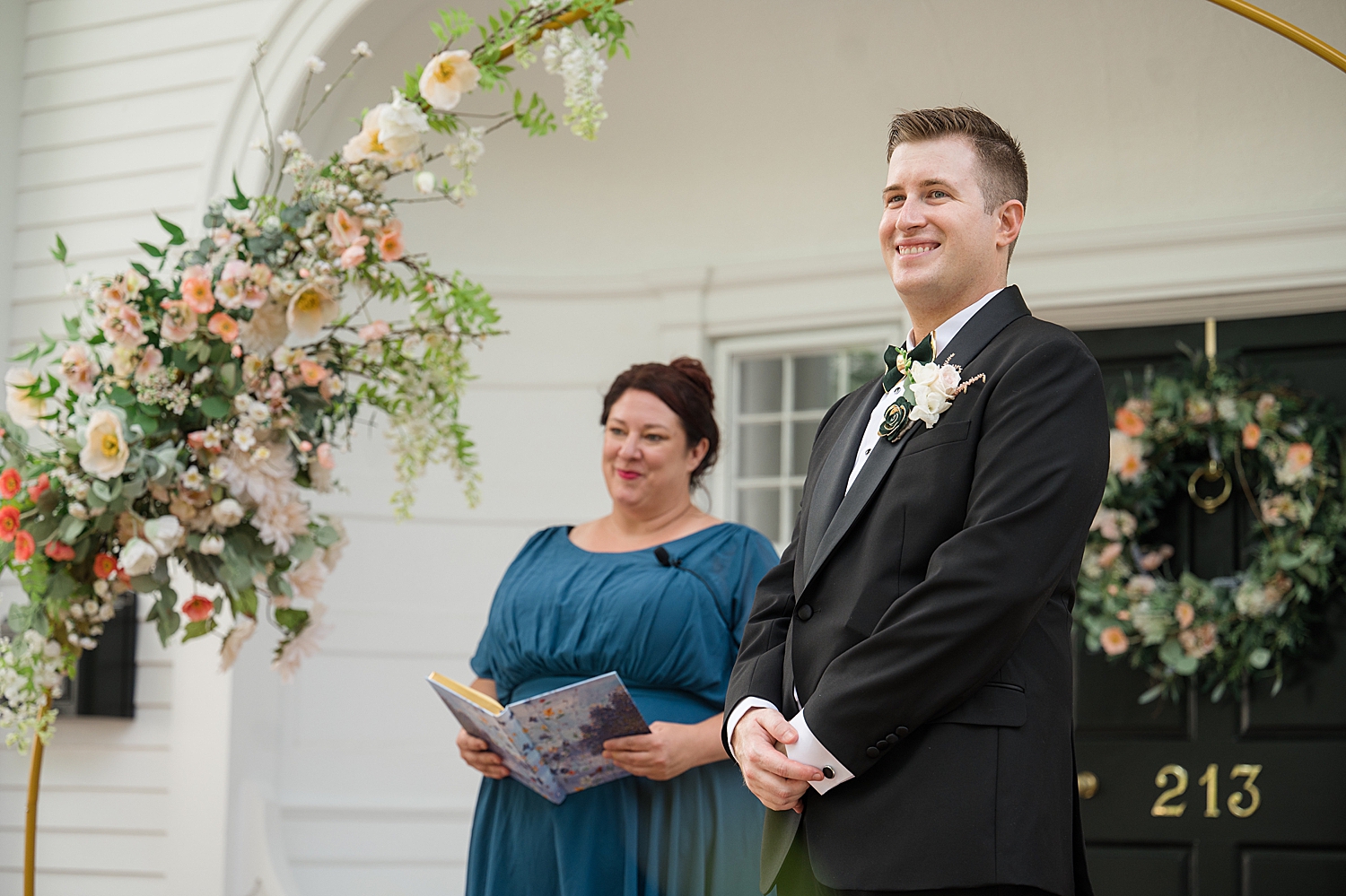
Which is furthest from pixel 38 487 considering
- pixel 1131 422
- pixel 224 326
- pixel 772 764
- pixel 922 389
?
pixel 1131 422

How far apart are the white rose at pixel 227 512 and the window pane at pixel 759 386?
2369 millimetres

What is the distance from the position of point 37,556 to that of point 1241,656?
2984mm

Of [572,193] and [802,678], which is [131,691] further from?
[802,678]

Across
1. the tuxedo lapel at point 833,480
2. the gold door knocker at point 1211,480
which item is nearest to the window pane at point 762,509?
the gold door knocker at point 1211,480

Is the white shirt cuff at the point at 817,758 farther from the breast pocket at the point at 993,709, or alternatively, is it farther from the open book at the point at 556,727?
the open book at the point at 556,727

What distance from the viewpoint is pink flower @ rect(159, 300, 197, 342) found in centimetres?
246

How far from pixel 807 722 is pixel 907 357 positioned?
1.68 ft

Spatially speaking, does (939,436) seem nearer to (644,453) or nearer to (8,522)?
(644,453)

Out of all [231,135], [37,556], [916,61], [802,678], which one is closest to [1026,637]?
[802,678]

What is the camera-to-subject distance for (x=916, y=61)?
4.15 metres

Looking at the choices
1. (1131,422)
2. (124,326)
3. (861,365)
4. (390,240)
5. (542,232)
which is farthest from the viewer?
(542,232)

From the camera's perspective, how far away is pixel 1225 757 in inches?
142

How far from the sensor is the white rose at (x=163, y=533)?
2414 millimetres

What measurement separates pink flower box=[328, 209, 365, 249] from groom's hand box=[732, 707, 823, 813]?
53.1 inches
